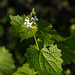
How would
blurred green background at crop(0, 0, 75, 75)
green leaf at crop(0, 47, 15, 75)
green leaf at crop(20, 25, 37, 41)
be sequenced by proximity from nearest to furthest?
green leaf at crop(20, 25, 37, 41)
green leaf at crop(0, 47, 15, 75)
blurred green background at crop(0, 0, 75, 75)

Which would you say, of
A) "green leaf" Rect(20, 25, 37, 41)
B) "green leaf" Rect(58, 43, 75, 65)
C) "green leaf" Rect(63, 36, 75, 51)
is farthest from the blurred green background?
"green leaf" Rect(20, 25, 37, 41)

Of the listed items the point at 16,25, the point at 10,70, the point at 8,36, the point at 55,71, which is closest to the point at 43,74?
the point at 55,71

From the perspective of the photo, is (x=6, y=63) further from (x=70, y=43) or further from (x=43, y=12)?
(x=43, y=12)

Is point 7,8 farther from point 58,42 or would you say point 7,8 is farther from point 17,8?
point 58,42

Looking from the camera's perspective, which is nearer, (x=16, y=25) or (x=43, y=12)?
(x=16, y=25)

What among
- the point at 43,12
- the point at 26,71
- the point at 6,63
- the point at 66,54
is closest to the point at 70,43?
the point at 66,54

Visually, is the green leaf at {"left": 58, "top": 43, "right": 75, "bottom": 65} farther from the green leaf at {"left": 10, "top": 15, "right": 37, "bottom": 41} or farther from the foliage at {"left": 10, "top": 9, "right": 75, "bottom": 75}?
the green leaf at {"left": 10, "top": 15, "right": 37, "bottom": 41}

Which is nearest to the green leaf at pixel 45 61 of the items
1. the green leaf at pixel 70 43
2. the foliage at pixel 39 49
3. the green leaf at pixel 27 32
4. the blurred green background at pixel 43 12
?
the foliage at pixel 39 49
